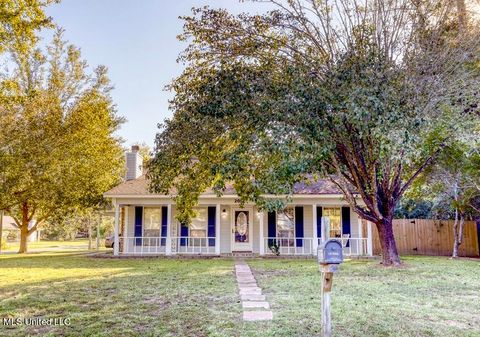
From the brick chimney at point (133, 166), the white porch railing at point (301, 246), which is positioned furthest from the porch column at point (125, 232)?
the white porch railing at point (301, 246)

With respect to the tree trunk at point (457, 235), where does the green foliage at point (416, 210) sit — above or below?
above

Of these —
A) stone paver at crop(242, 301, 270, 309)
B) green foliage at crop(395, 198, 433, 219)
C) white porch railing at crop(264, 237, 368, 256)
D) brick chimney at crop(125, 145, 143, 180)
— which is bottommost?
stone paver at crop(242, 301, 270, 309)

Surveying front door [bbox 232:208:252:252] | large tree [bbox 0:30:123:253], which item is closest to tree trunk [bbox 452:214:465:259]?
front door [bbox 232:208:252:252]

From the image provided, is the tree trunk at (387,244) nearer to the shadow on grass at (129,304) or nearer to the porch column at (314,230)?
the porch column at (314,230)

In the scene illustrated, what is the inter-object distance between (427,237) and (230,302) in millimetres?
14849

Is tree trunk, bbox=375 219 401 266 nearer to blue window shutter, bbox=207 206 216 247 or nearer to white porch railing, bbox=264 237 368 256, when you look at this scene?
white porch railing, bbox=264 237 368 256

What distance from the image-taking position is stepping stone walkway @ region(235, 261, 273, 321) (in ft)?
18.1

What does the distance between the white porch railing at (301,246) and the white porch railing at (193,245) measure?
245 cm

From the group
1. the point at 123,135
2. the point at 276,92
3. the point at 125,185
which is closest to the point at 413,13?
the point at 276,92

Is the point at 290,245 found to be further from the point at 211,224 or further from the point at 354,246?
the point at 211,224

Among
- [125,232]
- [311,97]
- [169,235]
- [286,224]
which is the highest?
[311,97]

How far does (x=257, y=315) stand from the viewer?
559cm

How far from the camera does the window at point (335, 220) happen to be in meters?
16.7

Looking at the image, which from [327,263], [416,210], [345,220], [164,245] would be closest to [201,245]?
A: [164,245]
